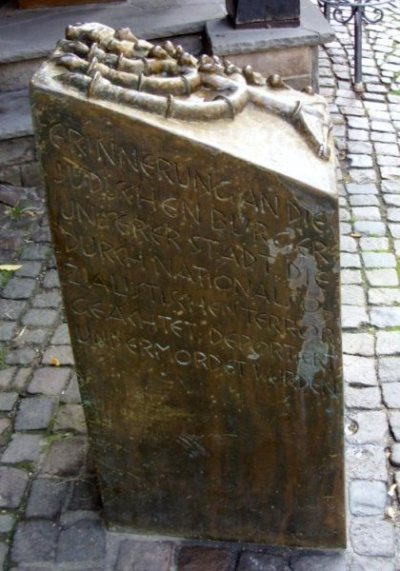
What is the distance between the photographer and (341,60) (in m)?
7.39

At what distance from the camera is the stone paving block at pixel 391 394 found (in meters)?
3.65

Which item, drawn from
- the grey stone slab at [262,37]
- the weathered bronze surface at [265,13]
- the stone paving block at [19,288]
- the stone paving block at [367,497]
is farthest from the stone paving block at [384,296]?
the weathered bronze surface at [265,13]

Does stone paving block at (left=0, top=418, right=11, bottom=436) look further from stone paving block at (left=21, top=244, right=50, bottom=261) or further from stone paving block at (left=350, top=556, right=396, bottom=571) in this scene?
stone paving block at (left=350, top=556, right=396, bottom=571)

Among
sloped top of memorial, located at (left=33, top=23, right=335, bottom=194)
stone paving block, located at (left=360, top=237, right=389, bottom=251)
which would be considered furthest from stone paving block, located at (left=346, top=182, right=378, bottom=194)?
sloped top of memorial, located at (left=33, top=23, right=335, bottom=194)

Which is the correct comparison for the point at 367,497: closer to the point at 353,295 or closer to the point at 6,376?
the point at 353,295

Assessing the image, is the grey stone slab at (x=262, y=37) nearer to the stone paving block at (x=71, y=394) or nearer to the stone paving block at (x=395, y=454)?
the stone paving block at (x=71, y=394)

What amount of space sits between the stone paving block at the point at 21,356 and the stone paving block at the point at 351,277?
151 cm

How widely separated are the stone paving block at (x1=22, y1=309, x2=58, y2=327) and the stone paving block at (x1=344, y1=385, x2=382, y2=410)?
4.59 ft

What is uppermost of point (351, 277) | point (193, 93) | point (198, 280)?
point (193, 93)

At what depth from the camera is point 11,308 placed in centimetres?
442

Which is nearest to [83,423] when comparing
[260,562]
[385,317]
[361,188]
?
[260,562]

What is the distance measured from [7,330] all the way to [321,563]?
190 centimetres

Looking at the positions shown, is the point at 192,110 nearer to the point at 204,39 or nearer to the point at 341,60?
the point at 204,39

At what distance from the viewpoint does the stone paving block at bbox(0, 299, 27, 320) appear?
14.3ft
